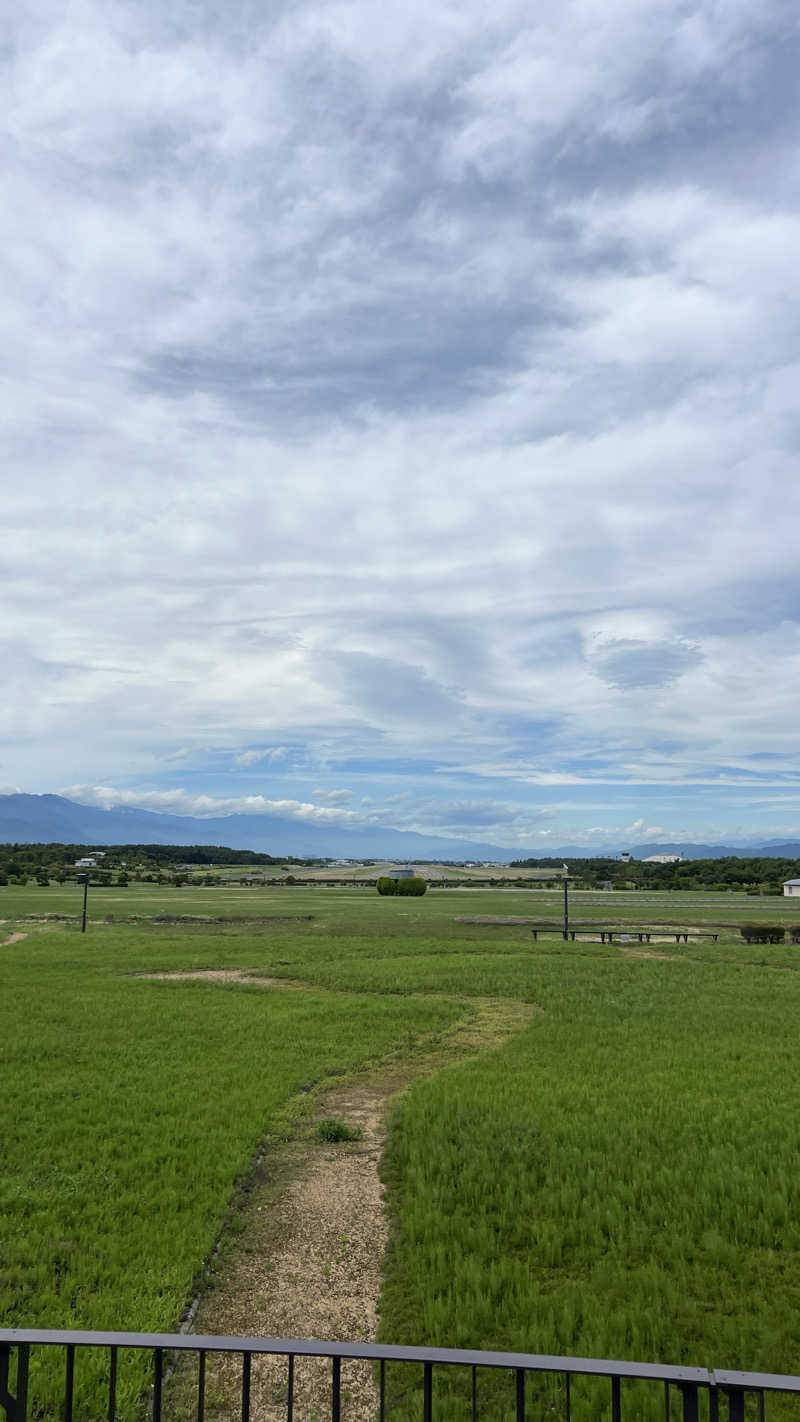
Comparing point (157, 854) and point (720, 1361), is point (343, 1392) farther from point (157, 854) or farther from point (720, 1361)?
point (157, 854)

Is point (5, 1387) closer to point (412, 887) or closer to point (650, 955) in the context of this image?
point (650, 955)

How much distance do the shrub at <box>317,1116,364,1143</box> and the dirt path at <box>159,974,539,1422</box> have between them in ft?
0.44

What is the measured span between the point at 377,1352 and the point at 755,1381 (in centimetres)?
170

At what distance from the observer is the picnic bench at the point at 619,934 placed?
41.2 metres

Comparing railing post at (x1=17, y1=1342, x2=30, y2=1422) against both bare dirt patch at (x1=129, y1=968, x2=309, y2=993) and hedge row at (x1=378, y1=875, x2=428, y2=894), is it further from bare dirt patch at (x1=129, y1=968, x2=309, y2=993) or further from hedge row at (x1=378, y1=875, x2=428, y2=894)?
hedge row at (x1=378, y1=875, x2=428, y2=894)

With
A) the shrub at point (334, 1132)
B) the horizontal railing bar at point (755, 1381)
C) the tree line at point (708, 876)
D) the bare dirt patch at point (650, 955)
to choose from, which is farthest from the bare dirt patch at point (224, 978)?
the tree line at point (708, 876)

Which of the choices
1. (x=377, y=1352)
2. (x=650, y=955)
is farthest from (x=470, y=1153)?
(x=650, y=955)

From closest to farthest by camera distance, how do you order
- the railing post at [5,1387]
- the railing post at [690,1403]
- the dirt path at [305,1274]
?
the railing post at [690,1403]
the railing post at [5,1387]
the dirt path at [305,1274]

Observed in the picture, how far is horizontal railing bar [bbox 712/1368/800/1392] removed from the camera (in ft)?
10.7

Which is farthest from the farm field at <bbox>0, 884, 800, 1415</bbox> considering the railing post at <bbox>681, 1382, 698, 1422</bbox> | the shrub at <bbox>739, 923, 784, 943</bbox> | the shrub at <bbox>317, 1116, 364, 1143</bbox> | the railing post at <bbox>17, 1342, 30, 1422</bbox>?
the shrub at <bbox>739, 923, 784, 943</bbox>

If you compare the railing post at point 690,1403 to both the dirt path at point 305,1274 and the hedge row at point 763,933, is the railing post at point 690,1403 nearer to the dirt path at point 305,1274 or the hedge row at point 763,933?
the dirt path at point 305,1274

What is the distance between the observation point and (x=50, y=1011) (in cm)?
2012

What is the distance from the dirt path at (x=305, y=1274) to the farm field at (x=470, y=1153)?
296mm

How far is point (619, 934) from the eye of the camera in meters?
42.1
